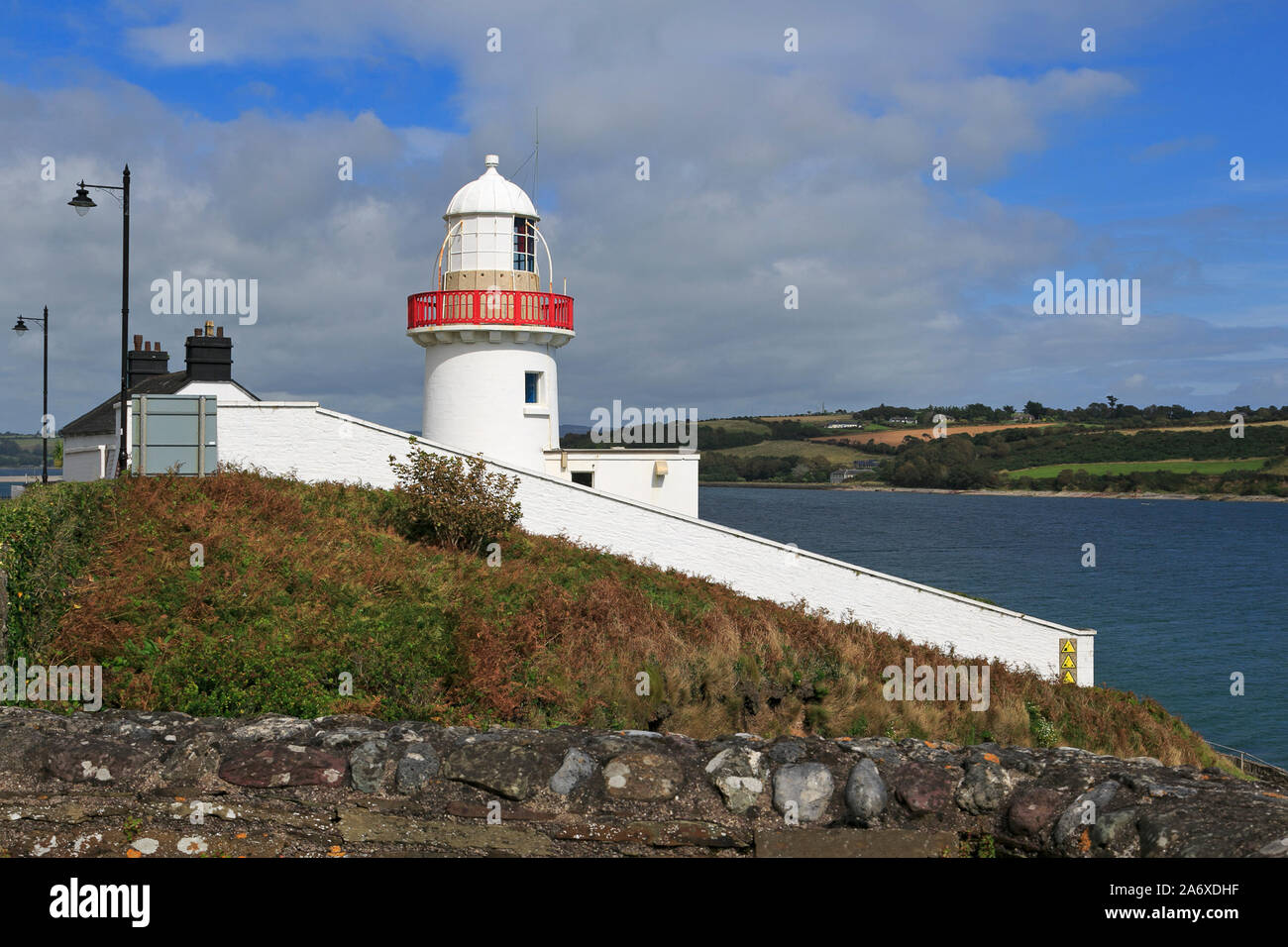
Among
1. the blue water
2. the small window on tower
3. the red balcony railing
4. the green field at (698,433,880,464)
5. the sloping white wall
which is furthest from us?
the green field at (698,433,880,464)

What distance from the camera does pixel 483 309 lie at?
2311 cm

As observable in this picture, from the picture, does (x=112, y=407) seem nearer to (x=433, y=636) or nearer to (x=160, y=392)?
(x=160, y=392)

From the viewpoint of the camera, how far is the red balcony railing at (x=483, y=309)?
23.1 meters

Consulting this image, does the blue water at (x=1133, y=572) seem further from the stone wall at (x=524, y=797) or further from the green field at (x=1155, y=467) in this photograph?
the stone wall at (x=524, y=797)

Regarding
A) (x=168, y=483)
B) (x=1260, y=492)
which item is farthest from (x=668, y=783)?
(x=1260, y=492)

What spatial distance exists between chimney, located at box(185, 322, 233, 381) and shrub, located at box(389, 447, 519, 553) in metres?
10.5

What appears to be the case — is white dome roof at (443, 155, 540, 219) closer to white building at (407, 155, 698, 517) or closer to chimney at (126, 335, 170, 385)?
white building at (407, 155, 698, 517)

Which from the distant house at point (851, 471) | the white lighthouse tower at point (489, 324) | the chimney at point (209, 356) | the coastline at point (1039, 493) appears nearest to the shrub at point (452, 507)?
the white lighthouse tower at point (489, 324)

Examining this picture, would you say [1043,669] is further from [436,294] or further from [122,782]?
[122,782]

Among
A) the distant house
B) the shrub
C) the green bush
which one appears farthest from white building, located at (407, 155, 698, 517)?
the distant house

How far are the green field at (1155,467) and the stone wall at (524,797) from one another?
150 metres

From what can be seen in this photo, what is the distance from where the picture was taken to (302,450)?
67.8 ft

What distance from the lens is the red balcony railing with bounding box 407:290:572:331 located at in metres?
23.1
